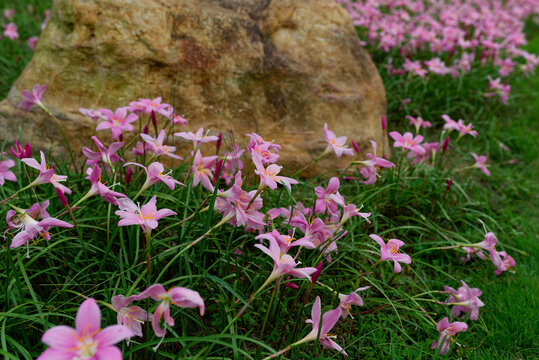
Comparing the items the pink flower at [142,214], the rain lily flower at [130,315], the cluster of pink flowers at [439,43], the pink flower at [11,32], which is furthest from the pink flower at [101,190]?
the pink flower at [11,32]

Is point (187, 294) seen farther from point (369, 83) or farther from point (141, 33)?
point (369, 83)

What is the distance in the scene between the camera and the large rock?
291cm

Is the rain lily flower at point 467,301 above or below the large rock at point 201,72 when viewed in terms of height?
below

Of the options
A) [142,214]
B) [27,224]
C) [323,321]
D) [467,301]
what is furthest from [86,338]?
[467,301]

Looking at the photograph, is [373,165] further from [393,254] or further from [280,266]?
[280,266]

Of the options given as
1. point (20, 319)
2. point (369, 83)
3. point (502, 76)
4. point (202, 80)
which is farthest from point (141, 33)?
point (502, 76)

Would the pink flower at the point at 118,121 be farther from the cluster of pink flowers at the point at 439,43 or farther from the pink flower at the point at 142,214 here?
the cluster of pink flowers at the point at 439,43

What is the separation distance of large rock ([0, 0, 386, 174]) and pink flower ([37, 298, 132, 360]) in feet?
6.73

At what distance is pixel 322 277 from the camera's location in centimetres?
207

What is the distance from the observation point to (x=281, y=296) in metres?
1.93

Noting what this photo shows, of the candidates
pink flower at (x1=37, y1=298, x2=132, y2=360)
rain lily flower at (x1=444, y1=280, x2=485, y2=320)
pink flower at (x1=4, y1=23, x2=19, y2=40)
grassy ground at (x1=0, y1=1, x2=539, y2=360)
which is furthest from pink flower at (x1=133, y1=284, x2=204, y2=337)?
pink flower at (x1=4, y1=23, x2=19, y2=40)

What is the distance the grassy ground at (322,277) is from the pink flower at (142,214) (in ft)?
0.66

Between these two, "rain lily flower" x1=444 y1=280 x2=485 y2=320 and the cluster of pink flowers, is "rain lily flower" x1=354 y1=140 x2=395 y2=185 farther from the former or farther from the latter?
the cluster of pink flowers

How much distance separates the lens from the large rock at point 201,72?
291cm
